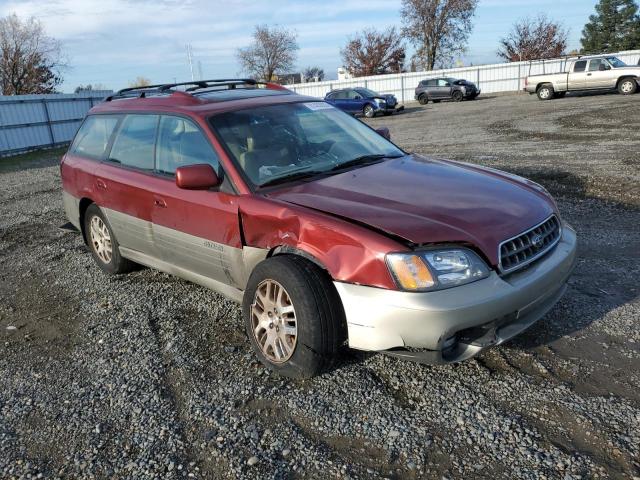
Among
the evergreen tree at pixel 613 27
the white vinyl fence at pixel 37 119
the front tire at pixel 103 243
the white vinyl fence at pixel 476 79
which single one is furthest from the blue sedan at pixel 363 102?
the evergreen tree at pixel 613 27

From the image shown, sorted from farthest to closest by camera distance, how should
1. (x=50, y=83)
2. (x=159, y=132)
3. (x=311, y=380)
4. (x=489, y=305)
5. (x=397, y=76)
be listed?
(x=397, y=76), (x=50, y=83), (x=159, y=132), (x=311, y=380), (x=489, y=305)

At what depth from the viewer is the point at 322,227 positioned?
304 centimetres

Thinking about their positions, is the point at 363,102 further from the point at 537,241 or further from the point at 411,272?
the point at 411,272

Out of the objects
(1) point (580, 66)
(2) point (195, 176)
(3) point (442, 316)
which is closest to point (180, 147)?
(2) point (195, 176)

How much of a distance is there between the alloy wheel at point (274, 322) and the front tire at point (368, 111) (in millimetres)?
24533

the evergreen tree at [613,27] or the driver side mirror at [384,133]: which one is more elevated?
the evergreen tree at [613,27]

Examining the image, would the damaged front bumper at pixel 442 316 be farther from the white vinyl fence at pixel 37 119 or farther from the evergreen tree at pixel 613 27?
the evergreen tree at pixel 613 27

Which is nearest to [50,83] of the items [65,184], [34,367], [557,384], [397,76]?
[397,76]

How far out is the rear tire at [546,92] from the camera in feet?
83.5

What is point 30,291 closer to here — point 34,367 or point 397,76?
point 34,367

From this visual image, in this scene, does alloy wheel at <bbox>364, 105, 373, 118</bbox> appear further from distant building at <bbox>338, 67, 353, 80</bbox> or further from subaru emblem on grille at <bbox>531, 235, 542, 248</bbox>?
distant building at <bbox>338, 67, 353, 80</bbox>

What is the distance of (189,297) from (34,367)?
139 cm

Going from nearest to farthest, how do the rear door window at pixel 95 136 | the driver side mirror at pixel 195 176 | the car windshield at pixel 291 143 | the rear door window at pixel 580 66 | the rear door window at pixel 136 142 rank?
the driver side mirror at pixel 195 176 → the car windshield at pixel 291 143 → the rear door window at pixel 136 142 → the rear door window at pixel 95 136 → the rear door window at pixel 580 66

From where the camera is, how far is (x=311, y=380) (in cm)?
332
